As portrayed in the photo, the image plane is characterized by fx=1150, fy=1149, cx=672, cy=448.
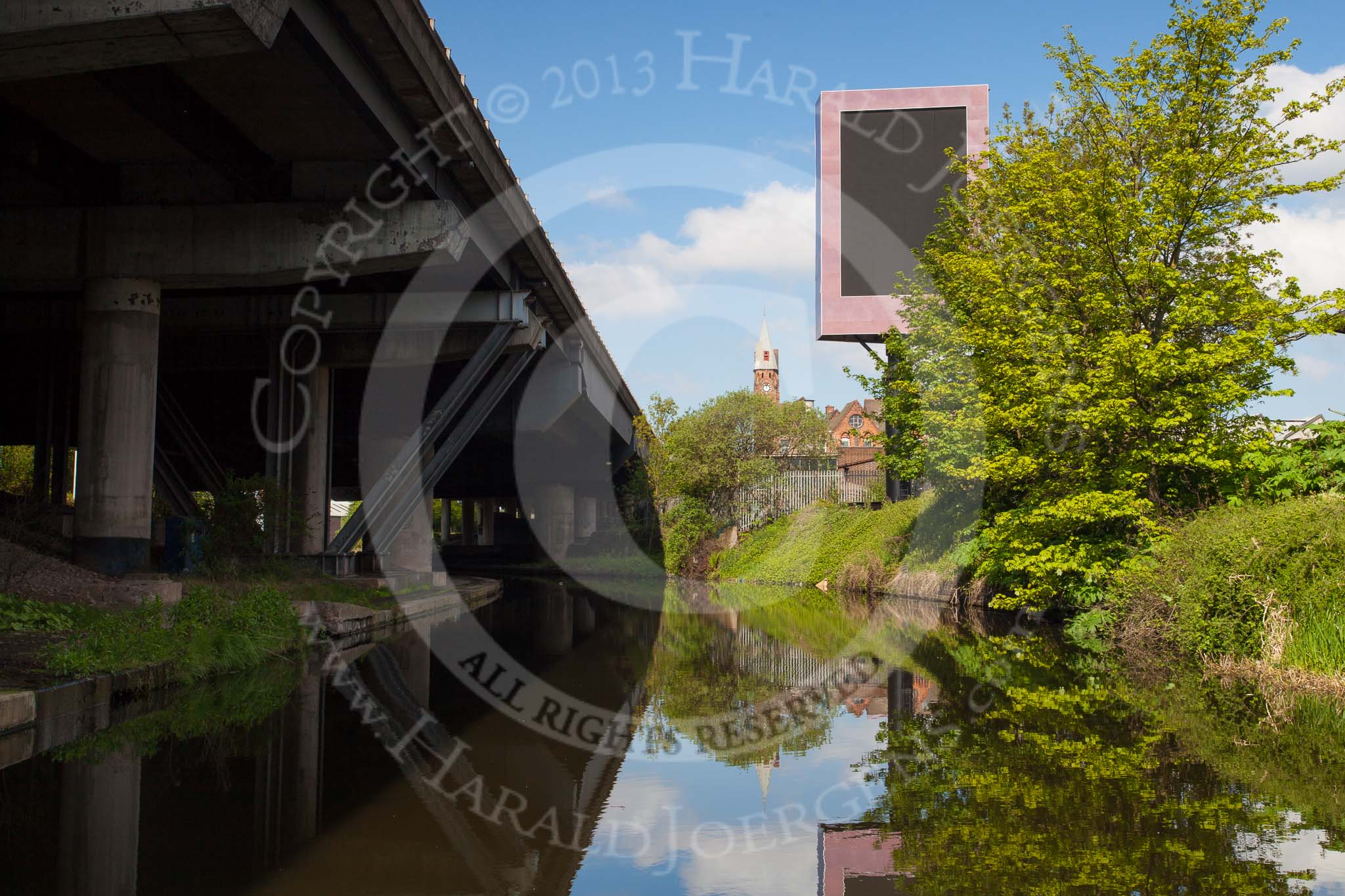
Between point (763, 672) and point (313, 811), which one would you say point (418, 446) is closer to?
point (763, 672)

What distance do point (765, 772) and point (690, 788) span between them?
71 centimetres

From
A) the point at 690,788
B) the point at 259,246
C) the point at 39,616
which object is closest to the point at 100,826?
→ the point at 690,788

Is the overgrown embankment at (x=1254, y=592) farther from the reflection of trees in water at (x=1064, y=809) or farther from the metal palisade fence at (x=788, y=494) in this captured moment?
the metal palisade fence at (x=788, y=494)

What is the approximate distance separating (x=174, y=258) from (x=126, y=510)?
3689mm

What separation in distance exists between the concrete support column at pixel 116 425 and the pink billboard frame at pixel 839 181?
2430 cm

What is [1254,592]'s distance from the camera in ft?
36.0

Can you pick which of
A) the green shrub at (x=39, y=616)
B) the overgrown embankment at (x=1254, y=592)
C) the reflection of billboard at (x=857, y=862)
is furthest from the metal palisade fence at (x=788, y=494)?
the reflection of billboard at (x=857, y=862)

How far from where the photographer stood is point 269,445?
25.1 meters

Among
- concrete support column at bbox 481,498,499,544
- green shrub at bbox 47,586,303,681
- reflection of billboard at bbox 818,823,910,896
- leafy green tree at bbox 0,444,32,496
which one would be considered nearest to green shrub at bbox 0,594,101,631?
green shrub at bbox 47,586,303,681

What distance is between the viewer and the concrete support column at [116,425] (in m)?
16.2

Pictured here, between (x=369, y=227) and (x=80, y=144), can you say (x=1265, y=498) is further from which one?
(x=80, y=144)

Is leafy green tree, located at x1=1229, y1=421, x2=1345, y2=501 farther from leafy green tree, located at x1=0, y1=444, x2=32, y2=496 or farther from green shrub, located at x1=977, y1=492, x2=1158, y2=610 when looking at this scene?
leafy green tree, located at x1=0, y1=444, x2=32, y2=496

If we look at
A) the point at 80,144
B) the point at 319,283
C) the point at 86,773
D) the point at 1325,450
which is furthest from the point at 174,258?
the point at 1325,450

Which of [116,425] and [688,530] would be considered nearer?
[116,425]
